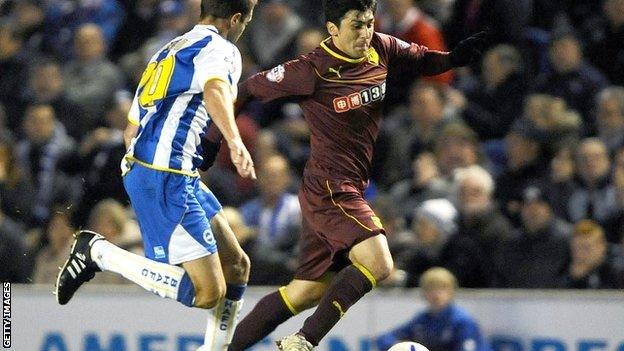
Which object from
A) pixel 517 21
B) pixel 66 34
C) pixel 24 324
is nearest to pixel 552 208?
pixel 517 21

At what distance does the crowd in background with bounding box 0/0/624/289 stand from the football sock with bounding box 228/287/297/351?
89.7 inches

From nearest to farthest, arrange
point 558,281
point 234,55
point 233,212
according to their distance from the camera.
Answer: point 234,55 < point 558,281 < point 233,212

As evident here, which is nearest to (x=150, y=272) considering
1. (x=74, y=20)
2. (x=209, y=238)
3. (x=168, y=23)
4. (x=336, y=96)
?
(x=209, y=238)

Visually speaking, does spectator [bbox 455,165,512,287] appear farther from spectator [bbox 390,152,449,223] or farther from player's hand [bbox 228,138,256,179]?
player's hand [bbox 228,138,256,179]

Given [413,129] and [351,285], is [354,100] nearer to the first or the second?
[351,285]

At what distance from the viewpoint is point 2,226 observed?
11.6 m

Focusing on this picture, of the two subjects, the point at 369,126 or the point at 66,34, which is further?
the point at 66,34

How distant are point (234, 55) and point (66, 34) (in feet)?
21.4

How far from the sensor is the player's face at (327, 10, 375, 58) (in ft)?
25.1

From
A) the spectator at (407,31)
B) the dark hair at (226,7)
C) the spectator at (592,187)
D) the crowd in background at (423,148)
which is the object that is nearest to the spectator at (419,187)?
the crowd in background at (423,148)

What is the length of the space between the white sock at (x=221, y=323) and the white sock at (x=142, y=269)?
306 millimetres

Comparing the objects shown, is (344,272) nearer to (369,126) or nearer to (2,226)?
(369,126)

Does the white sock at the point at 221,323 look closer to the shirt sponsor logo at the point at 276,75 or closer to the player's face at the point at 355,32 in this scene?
the shirt sponsor logo at the point at 276,75

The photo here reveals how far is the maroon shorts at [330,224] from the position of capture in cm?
775
